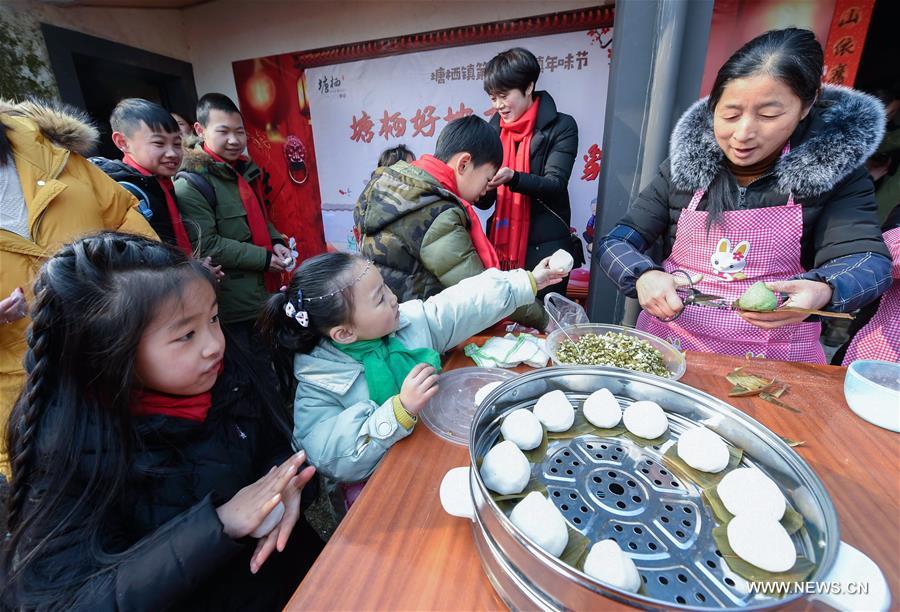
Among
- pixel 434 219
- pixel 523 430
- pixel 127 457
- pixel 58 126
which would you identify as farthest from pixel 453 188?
pixel 58 126

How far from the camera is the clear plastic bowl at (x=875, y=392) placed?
38.0 inches

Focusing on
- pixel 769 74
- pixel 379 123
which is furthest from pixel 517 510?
Result: pixel 379 123

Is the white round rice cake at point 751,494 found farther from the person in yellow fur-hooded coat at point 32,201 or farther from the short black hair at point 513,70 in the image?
the short black hair at point 513,70

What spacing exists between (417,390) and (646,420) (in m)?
0.54

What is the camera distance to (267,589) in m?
1.10

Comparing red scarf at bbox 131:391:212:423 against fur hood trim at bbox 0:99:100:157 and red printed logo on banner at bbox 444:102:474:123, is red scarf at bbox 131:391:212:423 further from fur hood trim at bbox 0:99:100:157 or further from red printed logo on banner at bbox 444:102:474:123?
red printed logo on banner at bbox 444:102:474:123

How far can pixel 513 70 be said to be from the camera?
2361mm

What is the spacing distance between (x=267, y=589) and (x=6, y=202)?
5.52 ft

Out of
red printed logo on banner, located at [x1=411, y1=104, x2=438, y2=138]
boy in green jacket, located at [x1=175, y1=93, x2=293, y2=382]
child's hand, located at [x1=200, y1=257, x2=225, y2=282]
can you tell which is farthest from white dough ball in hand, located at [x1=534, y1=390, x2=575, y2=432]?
red printed logo on banner, located at [x1=411, y1=104, x2=438, y2=138]

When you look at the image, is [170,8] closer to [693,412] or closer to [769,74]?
[769,74]

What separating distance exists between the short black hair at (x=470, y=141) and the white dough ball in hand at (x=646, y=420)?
131 cm

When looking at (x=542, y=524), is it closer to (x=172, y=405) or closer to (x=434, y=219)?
(x=172, y=405)

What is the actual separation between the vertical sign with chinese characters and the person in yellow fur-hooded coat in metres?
2.75
